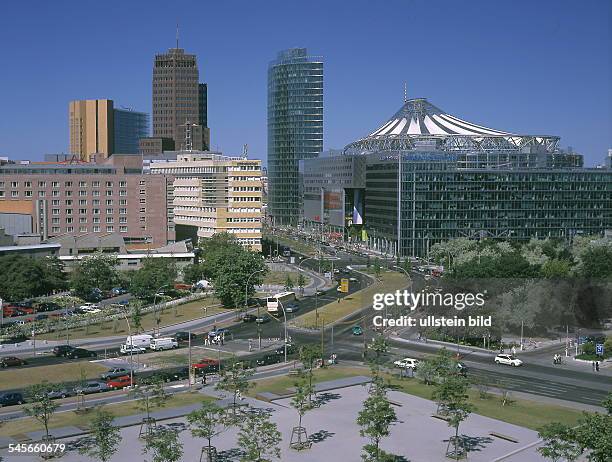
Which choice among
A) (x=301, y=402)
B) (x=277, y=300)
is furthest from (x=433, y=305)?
(x=301, y=402)

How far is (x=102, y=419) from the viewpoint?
28594 mm

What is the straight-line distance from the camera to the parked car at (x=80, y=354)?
49.9 meters

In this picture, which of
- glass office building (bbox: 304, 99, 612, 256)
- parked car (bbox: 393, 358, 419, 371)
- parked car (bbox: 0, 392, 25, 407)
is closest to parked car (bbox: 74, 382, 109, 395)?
parked car (bbox: 0, 392, 25, 407)

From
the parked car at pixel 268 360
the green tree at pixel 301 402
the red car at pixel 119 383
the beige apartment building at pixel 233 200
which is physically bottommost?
the parked car at pixel 268 360

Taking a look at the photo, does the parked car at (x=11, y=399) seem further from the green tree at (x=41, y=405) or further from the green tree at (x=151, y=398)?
the green tree at (x=151, y=398)

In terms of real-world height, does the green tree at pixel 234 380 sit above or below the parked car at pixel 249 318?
above

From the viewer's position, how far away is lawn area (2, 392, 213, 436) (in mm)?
33969

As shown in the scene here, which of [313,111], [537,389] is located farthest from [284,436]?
[313,111]

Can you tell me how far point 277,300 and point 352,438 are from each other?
35.2 metres

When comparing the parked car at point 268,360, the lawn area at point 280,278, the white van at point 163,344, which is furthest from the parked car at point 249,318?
the lawn area at point 280,278

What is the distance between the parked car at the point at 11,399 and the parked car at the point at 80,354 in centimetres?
1100

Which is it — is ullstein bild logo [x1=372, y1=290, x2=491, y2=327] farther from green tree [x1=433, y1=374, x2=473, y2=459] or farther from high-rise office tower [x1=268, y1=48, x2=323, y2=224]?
high-rise office tower [x1=268, y1=48, x2=323, y2=224]

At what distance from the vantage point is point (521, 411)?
37719 millimetres

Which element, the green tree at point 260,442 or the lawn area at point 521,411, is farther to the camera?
the lawn area at point 521,411
